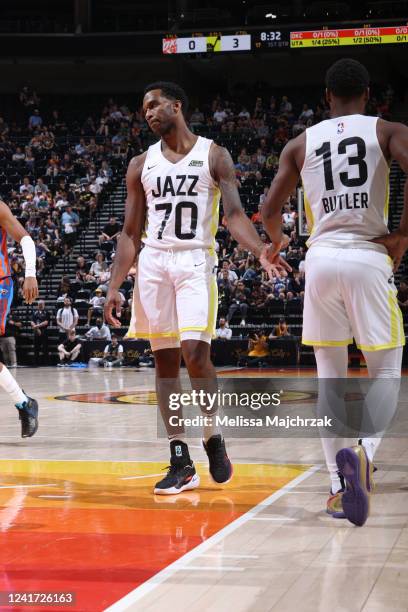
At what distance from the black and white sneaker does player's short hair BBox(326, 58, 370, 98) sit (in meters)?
2.08

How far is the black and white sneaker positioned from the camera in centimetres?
461

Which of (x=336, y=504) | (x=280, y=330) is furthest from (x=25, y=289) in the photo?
(x=280, y=330)

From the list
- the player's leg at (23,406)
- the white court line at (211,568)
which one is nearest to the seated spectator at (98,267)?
the player's leg at (23,406)

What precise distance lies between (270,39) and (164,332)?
21.1 metres

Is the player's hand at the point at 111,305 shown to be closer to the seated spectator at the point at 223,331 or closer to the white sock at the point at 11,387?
the white sock at the point at 11,387

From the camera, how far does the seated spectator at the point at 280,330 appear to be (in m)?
18.1

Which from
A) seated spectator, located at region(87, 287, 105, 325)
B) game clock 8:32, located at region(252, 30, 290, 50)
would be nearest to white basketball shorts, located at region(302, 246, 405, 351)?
seated spectator, located at region(87, 287, 105, 325)

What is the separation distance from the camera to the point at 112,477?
5.14 metres

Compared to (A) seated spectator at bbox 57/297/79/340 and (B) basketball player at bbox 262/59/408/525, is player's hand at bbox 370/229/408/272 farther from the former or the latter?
(A) seated spectator at bbox 57/297/79/340

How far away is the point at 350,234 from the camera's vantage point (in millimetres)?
3834

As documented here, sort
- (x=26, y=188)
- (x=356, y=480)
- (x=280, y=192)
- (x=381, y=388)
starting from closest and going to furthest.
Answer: (x=356, y=480), (x=381, y=388), (x=280, y=192), (x=26, y=188)

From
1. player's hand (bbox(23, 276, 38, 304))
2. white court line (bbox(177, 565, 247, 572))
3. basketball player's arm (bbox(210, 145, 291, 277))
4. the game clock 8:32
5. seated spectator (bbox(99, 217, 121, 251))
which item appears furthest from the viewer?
the game clock 8:32

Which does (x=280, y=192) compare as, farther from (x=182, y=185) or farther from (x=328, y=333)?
(x=182, y=185)

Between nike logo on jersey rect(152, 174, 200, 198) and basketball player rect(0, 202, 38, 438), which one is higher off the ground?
nike logo on jersey rect(152, 174, 200, 198)
